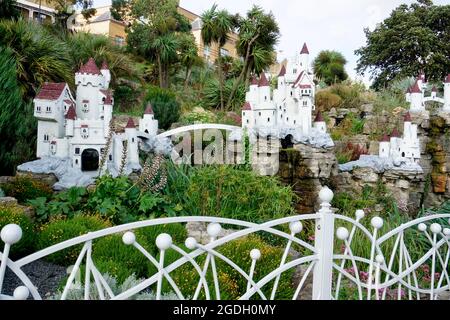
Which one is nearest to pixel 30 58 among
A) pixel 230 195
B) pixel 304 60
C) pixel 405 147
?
pixel 230 195

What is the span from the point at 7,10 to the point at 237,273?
32.5 feet

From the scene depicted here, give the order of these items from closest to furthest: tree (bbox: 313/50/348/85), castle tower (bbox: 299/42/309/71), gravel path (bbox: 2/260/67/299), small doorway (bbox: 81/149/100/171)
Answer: gravel path (bbox: 2/260/67/299) → small doorway (bbox: 81/149/100/171) → castle tower (bbox: 299/42/309/71) → tree (bbox: 313/50/348/85)

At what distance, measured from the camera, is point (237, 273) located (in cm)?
366

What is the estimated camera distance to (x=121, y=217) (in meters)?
5.09

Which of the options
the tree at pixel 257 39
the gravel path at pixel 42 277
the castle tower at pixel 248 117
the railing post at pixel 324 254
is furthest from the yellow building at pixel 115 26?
the railing post at pixel 324 254

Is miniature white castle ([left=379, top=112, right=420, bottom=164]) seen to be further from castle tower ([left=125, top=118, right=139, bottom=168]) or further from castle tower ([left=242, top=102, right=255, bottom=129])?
castle tower ([left=125, top=118, right=139, bottom=168])

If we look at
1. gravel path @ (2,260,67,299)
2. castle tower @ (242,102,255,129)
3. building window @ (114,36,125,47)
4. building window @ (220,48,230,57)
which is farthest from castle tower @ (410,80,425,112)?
building window @ (114,36,125,47)

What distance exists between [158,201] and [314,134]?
358 centimetres

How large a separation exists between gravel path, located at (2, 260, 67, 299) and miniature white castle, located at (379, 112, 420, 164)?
22.0 feet

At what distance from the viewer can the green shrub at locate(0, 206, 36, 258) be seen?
396cm

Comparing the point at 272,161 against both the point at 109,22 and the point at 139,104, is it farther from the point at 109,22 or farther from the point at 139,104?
the point at 109,22

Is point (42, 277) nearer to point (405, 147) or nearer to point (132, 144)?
point (132, 144)

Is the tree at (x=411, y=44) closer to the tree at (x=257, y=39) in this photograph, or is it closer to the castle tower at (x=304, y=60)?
the tree at (x=257, y=39)
